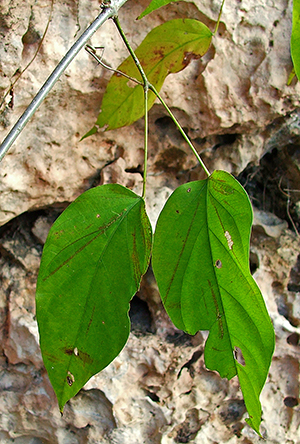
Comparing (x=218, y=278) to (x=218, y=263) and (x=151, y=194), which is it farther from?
(x=151, y=194)

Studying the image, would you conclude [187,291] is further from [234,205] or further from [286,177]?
[286,177]

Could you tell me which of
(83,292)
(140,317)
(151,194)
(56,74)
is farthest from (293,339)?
(56,74)

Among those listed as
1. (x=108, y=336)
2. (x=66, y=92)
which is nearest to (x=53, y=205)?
(x=66, y=92)

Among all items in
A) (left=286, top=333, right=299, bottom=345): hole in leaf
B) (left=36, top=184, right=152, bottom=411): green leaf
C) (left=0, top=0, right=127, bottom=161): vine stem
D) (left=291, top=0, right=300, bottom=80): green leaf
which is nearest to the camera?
(left=0, top=0, right=127, bottom=161): vine stem

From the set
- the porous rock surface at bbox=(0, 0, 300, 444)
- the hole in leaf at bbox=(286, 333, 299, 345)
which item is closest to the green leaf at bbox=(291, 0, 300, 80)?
the porous rock surface at bbox=(0, 0, 300, 444)

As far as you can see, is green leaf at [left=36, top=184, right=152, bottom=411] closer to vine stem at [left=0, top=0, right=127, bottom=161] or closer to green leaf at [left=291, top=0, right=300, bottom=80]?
vine stem at [left=0, top=0, right=127, bottom=161]

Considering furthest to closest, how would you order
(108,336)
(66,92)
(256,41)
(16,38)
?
(256,41)
(66,92)
(16,38)
(108,336)
